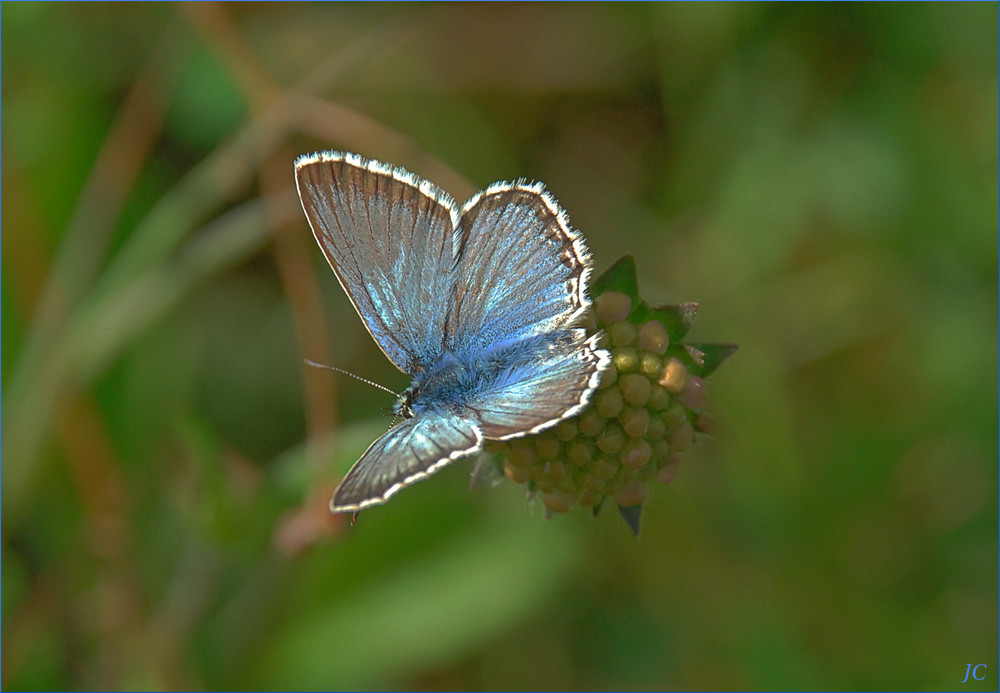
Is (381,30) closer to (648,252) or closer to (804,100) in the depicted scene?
(648,252)

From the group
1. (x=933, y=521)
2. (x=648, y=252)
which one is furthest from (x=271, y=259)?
(x=933, y=521)

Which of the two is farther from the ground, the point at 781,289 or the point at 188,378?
the point at 188,378

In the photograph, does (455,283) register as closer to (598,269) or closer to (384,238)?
(384,238)

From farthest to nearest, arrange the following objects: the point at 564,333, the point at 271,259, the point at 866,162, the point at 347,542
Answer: the point at 271,259 → the point at 866,162 → the point at 347,542 → the point at 564,333

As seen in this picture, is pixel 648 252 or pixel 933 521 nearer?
pixel 933 521

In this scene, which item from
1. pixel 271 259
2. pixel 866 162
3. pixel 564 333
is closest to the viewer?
pixel 564 333

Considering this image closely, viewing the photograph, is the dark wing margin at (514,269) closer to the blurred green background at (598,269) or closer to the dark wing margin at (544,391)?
the dark wing margin at (544,391)
